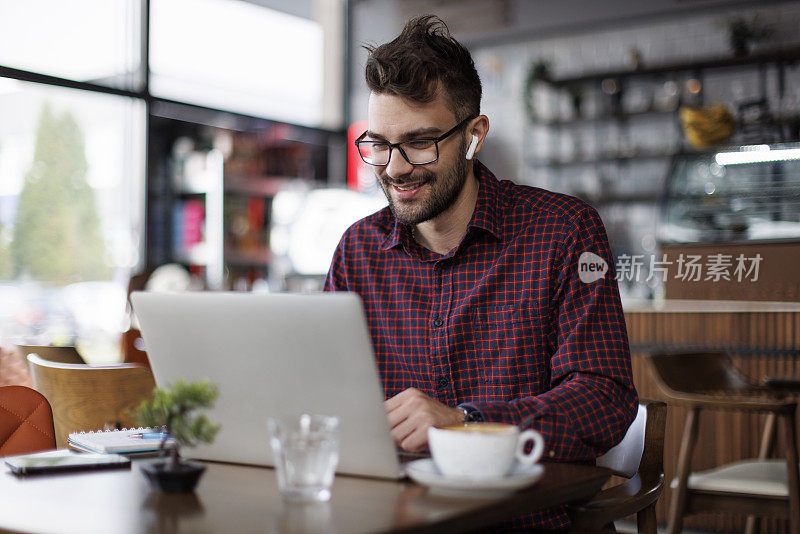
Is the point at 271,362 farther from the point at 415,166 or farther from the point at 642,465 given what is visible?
the point at 642,465

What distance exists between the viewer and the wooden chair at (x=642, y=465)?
4.56 ft

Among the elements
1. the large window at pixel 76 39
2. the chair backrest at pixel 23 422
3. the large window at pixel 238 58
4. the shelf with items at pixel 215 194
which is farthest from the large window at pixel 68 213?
the chair backrest at pixel 23 422

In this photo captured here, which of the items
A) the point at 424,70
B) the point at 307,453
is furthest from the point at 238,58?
the point at 307,453

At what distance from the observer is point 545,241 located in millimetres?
1610

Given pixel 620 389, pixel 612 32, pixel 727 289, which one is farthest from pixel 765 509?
pixel 612 32

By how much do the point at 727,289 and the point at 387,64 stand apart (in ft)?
5.63

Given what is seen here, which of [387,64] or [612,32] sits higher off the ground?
[612,32]

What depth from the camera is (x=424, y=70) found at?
5.46 feet

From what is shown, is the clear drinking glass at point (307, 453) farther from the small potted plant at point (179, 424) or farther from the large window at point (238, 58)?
the large window at point (238, 58)

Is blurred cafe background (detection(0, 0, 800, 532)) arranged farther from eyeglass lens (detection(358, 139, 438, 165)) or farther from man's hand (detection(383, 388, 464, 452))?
man's hand (detection(383, 388, 464, 452))

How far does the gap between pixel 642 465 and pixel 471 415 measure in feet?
1.53

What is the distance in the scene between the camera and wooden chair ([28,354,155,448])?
2.13 meters

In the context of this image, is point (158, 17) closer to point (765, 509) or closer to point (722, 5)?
point (722, 5)

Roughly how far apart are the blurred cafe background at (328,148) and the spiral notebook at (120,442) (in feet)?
6.42
